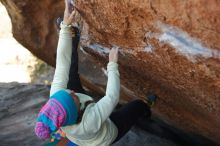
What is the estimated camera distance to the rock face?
7.29ft

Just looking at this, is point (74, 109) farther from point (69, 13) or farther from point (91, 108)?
point (69, 13)

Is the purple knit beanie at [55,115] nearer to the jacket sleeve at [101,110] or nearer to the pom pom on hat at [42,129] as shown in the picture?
the pom pom on hat at [42,129]

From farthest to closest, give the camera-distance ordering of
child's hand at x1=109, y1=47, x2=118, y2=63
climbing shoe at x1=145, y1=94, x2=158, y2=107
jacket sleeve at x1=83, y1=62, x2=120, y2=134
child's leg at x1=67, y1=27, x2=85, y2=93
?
climbing shoe at x1=145, y1=94, x2=158, y2=107 < child's leg at x1=67, y1=27, x2=85, y2=93 < child's hand at x1=109, y1=47, x2=118, y2=63 < jacket sleeve at x1=83, y1=62, x2=120, y2=134

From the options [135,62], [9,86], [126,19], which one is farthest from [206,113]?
[9,86]

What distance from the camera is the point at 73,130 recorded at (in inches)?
109

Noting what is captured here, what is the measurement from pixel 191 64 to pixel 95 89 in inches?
107

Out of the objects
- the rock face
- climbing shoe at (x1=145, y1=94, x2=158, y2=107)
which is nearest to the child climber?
the rock face

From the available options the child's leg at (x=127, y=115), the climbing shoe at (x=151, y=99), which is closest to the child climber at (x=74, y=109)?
the child's leg at (x=127, y=115)

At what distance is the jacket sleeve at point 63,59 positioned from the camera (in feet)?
9.66

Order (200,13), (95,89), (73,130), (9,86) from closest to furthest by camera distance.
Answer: (200,13) < (73,130) < (95,89) < (9,86)

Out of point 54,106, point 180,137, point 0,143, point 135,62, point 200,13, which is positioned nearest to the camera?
point 200,13

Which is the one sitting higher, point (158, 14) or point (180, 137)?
→ point (158, 14)

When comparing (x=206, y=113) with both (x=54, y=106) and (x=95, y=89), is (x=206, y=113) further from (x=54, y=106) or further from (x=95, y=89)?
(x=95, y=89)

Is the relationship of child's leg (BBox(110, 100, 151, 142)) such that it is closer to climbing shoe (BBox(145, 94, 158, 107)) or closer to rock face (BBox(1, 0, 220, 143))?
climbing shoe (BBox(145, 94, 158, 107))
